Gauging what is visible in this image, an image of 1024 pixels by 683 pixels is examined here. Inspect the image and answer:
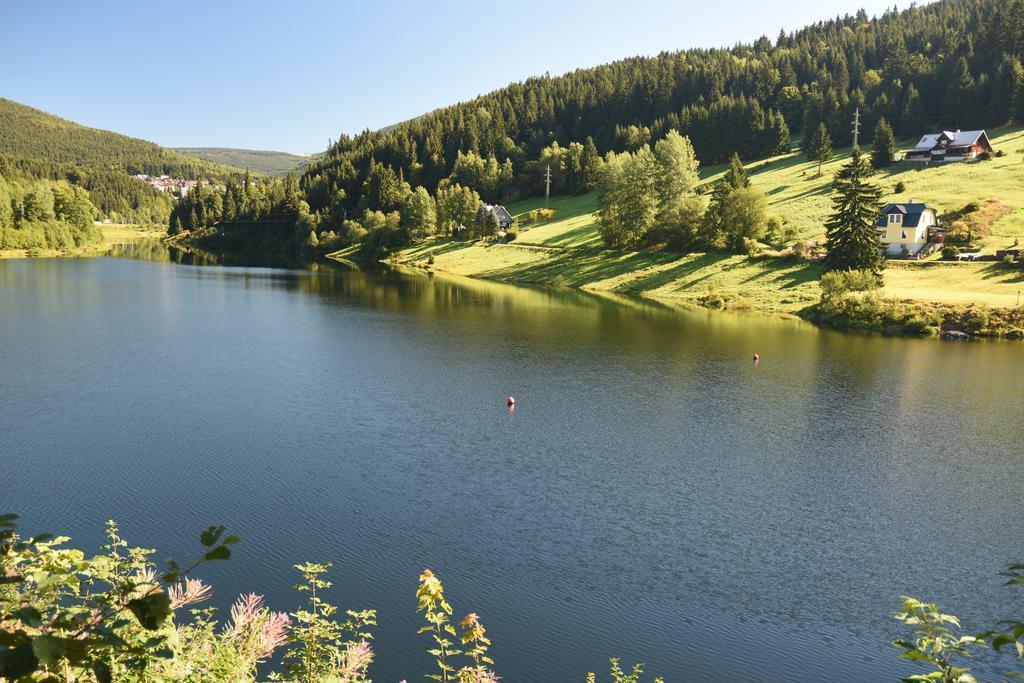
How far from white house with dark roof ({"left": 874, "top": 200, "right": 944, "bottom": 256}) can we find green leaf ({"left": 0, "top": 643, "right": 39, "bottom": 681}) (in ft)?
329

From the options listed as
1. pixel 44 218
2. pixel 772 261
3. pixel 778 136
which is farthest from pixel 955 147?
pixel 44 218

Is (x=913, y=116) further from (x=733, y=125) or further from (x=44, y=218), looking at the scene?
(x=44, y=218)

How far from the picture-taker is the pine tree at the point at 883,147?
12156 cm

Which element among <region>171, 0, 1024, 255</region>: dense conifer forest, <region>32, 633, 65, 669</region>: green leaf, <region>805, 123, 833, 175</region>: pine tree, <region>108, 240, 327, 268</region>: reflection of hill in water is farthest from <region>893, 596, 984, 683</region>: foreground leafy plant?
<region>805, 123, 833, 175</region>: pine tree

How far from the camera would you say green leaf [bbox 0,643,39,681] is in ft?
9.50

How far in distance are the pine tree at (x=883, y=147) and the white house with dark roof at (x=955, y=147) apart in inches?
156

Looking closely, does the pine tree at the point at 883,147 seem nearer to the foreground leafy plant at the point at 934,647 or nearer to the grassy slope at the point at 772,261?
the grassy slope at the point at 772,261

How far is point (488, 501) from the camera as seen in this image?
25922 mm

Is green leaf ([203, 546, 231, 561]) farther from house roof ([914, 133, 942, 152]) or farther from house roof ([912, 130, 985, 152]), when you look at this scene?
house roof ([914, 133, 942, 152])

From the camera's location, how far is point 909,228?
3568 inches

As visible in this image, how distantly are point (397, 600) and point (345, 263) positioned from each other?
124387 mm

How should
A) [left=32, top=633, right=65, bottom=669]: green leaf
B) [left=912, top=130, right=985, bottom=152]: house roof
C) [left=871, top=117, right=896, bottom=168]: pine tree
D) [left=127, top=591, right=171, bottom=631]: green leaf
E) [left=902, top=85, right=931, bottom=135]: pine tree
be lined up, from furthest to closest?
[left=902, top=85, right=931, bottom=135]: pine tree, [left=871, top=117, right=896, bottom=168]: pine tree, [left=912, top=130, right=985, bottom=152]: house roof, [left=127, top=591, right=171, bottom=631]: green leaf, [left=32, top=633, right=65, bottom=669]: green leaf

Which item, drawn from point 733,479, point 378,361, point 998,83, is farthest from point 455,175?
point 733,479

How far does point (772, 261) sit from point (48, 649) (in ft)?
313
